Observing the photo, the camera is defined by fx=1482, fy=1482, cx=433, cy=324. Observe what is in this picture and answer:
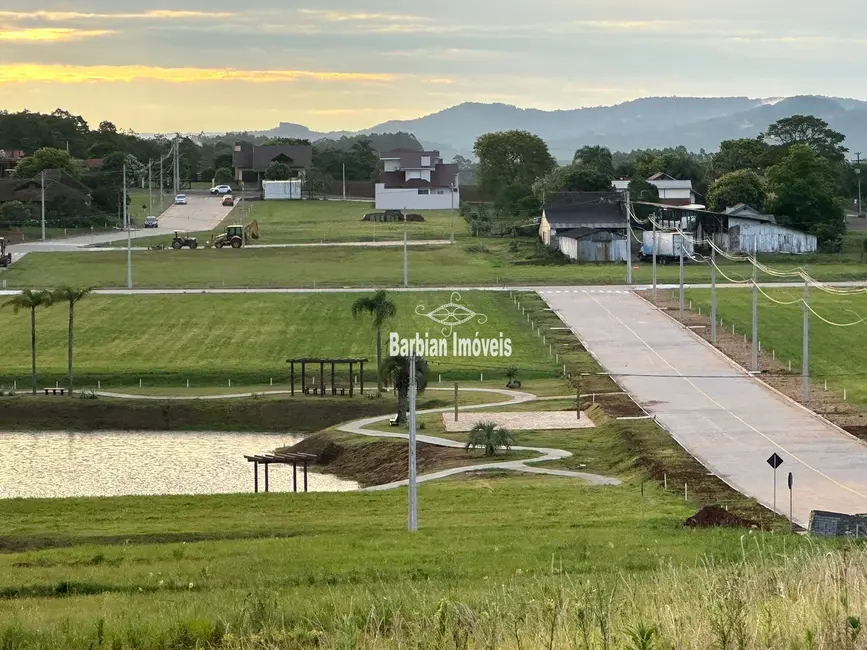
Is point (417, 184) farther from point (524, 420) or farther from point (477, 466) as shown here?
point (477, 466)

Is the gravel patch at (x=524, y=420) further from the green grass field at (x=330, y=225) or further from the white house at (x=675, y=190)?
the white house at (x=675, y=190)

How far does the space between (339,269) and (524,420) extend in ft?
171

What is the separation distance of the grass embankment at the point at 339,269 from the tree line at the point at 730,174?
11.9 m

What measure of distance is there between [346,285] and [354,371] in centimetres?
2812

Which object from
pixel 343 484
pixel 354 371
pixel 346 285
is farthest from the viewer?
pixel 346 285

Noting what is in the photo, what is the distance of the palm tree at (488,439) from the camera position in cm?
4669

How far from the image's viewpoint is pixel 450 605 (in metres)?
17.6

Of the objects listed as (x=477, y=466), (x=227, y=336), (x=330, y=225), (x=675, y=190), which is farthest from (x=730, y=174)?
(x=477, y=466)

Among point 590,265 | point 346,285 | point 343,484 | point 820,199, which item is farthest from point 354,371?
point 820,199

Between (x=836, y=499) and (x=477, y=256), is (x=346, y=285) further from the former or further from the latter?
(x=836, y=499)

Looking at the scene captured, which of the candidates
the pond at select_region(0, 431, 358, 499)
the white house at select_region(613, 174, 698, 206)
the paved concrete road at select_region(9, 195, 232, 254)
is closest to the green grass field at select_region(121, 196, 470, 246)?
the paved concrete road at select_region(9, 195, 232, 254)

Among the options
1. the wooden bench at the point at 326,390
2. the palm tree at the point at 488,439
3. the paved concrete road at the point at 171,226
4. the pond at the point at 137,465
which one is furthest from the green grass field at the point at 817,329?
the paved concrete road at the point at 171,226

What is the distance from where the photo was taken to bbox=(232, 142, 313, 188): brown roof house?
189875 millimetres

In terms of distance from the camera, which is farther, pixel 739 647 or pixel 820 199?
pixel 820 199
